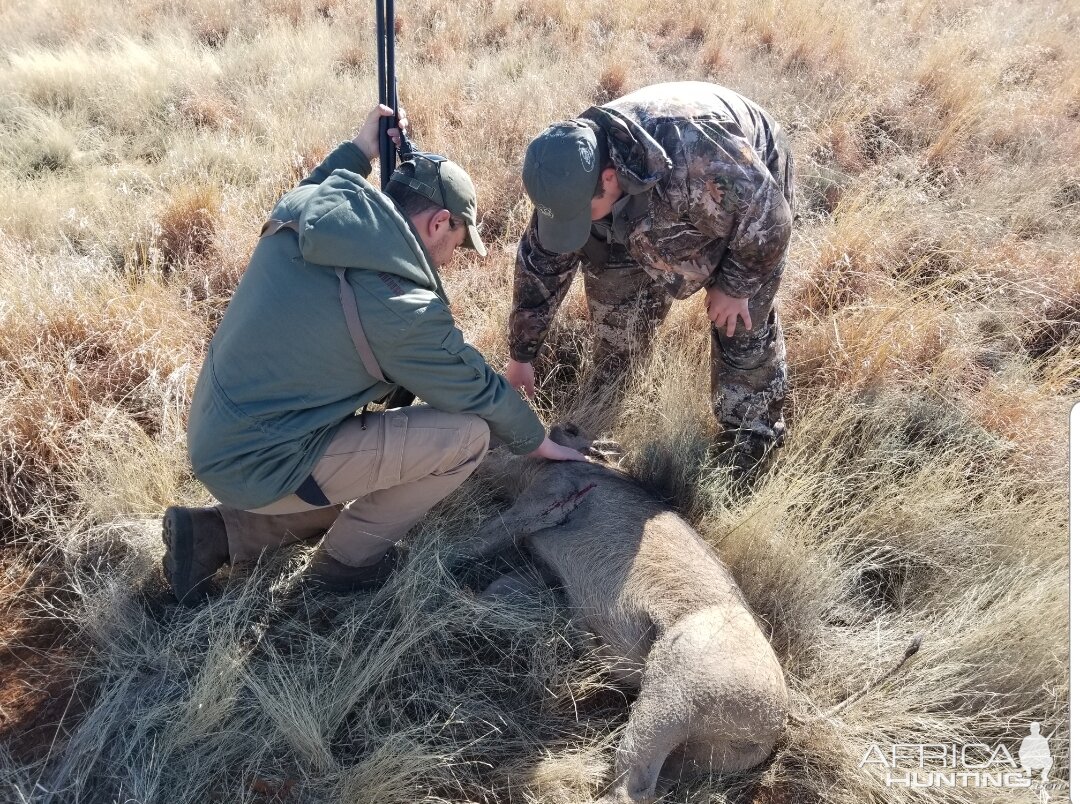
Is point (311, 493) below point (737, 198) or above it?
below

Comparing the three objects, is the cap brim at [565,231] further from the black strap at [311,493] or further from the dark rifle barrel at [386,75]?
the black strap at [311,493]

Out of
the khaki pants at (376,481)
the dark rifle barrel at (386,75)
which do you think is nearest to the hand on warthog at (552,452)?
the khaki pants at (376,481)

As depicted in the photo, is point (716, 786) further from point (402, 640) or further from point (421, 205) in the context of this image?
point (421, 205)

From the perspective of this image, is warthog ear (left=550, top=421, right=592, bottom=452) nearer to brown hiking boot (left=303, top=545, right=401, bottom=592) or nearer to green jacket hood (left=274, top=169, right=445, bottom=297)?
brown hiking boot (left=303, top=545, right=401, bottom=592)

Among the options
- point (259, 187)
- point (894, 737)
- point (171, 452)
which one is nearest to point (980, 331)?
point (894, 737)

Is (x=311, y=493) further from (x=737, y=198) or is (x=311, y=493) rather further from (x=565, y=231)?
(x=737, y=198)

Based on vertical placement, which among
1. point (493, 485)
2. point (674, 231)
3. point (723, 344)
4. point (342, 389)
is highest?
point (674, 231)

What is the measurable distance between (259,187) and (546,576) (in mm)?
3770

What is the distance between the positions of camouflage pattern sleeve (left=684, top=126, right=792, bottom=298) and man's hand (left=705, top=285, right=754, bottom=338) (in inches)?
7.2

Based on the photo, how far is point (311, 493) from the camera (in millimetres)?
2996

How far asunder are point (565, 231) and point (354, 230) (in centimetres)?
99

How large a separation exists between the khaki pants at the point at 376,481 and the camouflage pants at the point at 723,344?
1.34 metres

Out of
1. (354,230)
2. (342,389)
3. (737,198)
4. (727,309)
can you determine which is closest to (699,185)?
(737,198)

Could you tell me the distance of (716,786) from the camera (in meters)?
2.79
